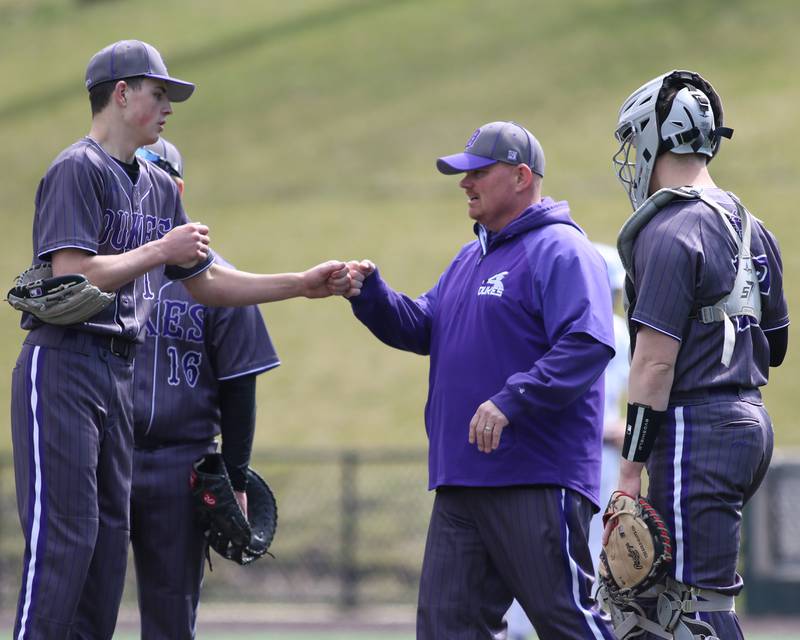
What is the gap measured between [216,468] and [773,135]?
874 inches

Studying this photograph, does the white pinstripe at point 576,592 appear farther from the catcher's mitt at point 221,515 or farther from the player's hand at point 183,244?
the player's hand at point 183,244

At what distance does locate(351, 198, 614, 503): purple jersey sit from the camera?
5168mm

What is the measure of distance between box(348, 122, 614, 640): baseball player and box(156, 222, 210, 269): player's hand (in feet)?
3.68

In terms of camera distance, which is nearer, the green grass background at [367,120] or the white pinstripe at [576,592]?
the white pinstripe at [576,592]

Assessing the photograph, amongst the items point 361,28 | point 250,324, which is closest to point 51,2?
point 361,28

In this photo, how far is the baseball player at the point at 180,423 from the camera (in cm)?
567

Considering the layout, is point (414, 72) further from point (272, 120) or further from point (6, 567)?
point (6, 567)

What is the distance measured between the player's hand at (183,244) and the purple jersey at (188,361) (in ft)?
2.36

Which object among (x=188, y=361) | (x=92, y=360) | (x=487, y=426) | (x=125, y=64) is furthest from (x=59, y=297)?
(x=487, y=426)

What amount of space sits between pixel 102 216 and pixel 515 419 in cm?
169

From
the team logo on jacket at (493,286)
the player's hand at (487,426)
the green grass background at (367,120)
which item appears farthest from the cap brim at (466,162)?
the green grass background at (367,120)

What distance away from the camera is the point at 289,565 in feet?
38.5

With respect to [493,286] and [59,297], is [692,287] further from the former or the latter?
[59,297]

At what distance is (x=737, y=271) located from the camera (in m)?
4.96
